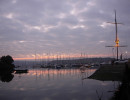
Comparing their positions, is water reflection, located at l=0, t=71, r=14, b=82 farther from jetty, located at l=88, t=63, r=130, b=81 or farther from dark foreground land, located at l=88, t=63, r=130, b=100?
dark foreground land, located at l=88, t=63, r=130, b=100

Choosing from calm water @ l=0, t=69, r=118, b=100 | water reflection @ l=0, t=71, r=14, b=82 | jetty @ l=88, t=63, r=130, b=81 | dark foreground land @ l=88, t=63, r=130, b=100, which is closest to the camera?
dark foreground land @ l=88, t=63, r=130, b=100

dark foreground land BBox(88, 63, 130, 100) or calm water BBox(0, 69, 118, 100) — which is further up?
dark foreground land BBox(88, 63, 130, 100)

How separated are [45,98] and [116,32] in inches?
2396

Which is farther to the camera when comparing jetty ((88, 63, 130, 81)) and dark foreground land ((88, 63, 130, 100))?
jetty ((88, 63, 130, 81))

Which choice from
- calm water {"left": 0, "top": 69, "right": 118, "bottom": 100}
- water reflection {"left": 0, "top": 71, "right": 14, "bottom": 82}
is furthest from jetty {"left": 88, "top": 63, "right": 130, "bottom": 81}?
water reflection {"left": 0, "top": 71, "right": 14, "bottom": 82}

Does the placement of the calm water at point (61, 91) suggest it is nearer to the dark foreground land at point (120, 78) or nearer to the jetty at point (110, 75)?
the dark foreground land at point (120, 78)

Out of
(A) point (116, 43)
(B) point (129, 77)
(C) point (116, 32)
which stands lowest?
(B) point (129, 77)

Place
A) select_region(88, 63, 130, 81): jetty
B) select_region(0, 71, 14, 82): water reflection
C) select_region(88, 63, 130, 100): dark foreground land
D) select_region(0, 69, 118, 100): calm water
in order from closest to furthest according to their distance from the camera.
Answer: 1. select_region(88, 63, 130, 100): dark foreground land
2. select_region(0, 69, 118, 100): calm water
3. select_region(88, 63, 130, 81): jetty
4. select_region(0, 71, 14, 82): water reflection

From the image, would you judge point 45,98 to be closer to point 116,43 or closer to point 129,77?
point 129,77

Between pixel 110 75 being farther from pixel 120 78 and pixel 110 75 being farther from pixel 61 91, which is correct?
pixel 61 91

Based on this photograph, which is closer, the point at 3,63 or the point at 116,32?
the point at 116,32

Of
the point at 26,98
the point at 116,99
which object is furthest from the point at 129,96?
the point at 26,98

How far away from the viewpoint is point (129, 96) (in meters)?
15.6

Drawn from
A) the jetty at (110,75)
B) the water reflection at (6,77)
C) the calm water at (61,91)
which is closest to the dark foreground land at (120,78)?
the jetty at (110,75)
